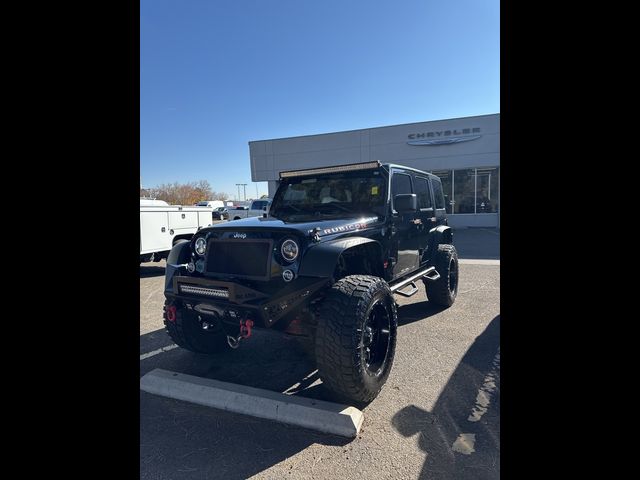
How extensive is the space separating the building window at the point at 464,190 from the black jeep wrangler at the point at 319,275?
53.9ft

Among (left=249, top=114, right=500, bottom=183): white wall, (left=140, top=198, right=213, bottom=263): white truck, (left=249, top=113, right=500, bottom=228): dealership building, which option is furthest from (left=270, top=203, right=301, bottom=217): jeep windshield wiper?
(left=249, top=114, right=500, bottom=183): white wall

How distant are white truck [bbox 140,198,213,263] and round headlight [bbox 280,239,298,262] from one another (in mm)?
5927

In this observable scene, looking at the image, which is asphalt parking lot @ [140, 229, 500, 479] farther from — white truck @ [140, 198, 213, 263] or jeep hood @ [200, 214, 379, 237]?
white truck @ [140, 198, 213, 263]

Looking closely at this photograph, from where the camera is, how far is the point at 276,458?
2305 mm

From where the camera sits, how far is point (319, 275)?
2.82m

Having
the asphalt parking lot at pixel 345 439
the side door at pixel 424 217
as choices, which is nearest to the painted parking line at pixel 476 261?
the side door at pixel 424 217

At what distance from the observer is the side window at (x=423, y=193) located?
5047 mm

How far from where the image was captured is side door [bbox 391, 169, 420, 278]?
13.4 feet

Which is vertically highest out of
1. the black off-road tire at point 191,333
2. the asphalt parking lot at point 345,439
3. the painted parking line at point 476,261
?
the painted parking line at point 476,261

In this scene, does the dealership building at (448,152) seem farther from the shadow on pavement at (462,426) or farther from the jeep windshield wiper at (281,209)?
the shadow on pavement at (462,426)
